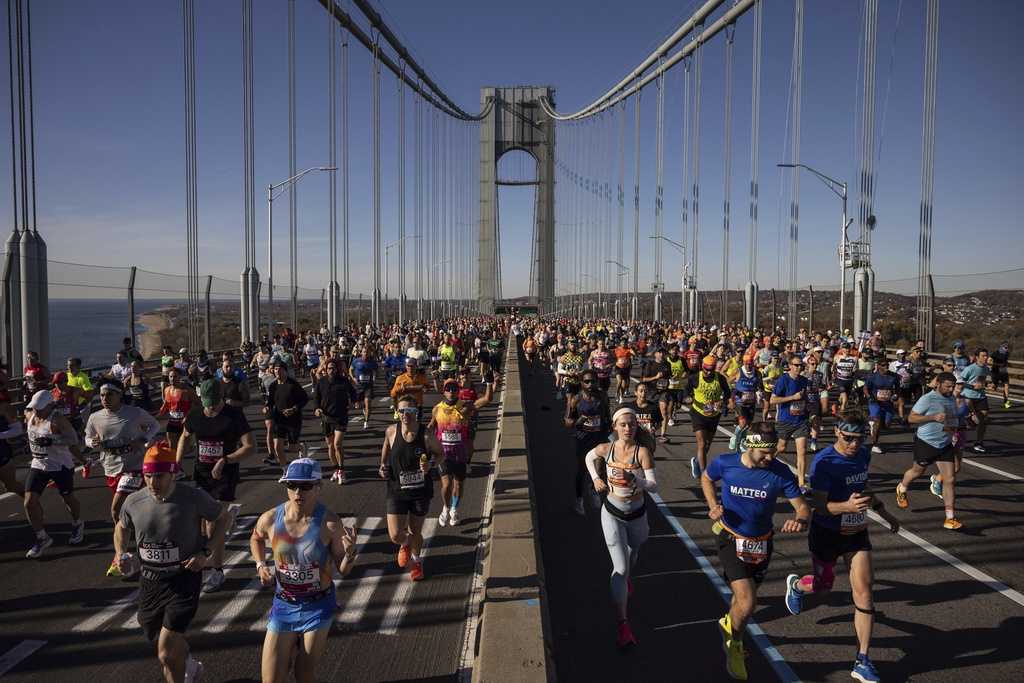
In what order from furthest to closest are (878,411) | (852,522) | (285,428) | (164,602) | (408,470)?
1. (878,411)
2. (285,428)
3. (408,470)
4. (852,522)
5. (164,602)

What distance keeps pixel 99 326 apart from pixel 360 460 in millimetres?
84297

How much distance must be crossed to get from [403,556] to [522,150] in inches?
3714

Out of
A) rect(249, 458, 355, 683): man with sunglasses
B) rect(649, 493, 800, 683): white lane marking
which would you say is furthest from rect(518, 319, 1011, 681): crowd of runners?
rect(249, 458, 355, 683): man with sunglasses

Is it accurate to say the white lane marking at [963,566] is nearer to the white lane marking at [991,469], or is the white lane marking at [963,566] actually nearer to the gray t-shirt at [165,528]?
the white lane marking at [991,469]

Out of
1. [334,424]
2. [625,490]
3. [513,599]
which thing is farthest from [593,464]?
[334,424]

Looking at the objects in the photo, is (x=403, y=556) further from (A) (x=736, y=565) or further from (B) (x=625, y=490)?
(A) (x=736, y=565)

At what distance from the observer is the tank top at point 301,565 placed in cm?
375

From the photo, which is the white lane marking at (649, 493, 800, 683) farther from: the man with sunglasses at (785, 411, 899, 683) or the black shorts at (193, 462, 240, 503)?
the black shorts at (193, 462, 240, 503)

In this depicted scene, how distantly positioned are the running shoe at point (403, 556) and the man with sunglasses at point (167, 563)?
6.91 feet

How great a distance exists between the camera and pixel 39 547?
6.60 m

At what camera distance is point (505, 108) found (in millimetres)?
94875

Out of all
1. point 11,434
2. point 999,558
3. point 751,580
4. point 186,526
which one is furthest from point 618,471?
point 11,434

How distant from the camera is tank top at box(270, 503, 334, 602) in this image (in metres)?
3.75

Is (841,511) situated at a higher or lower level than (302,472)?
lower
